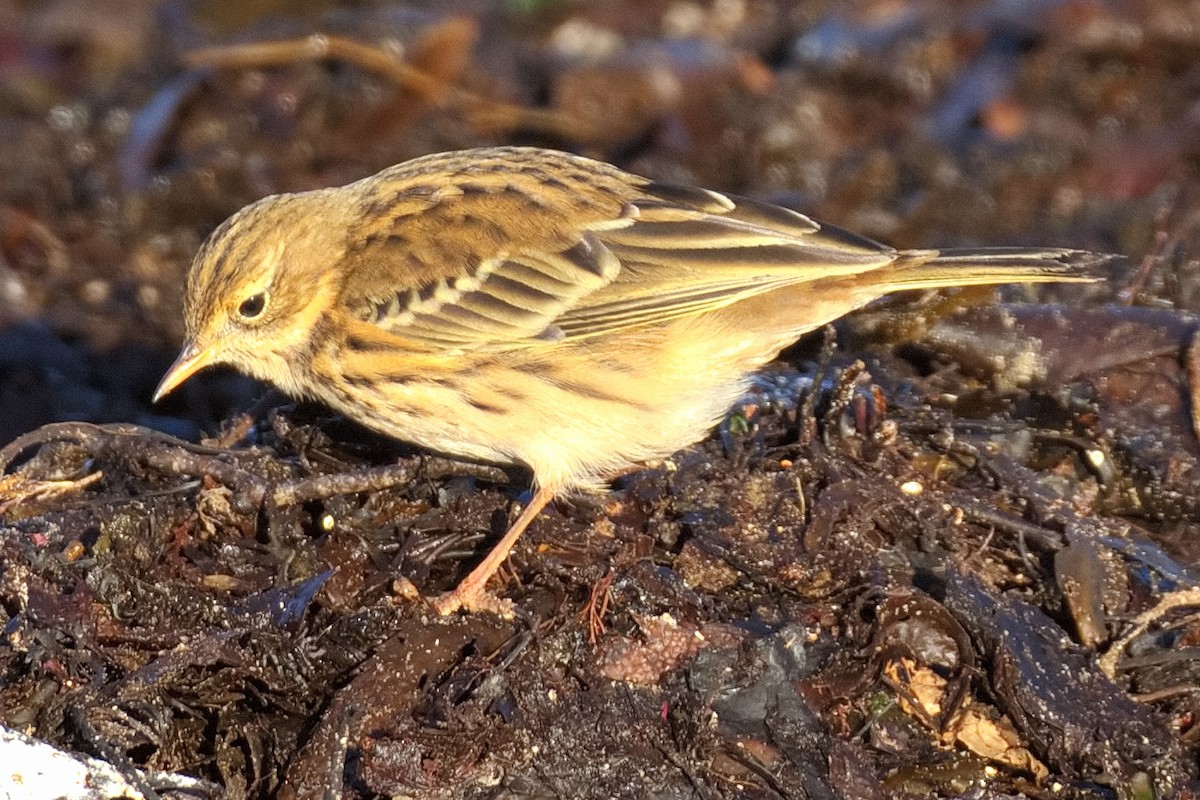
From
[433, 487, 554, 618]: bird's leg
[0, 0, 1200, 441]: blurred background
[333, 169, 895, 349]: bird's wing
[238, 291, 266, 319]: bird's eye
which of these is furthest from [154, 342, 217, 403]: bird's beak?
[0, 0, 1200, 441]: blurred background

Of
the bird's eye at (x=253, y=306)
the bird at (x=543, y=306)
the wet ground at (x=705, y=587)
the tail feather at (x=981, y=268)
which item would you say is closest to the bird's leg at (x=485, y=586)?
the wet ground at (x=705, y=587)

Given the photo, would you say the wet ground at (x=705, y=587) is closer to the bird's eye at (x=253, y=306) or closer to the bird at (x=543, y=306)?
the bird at (x=543, y=306)

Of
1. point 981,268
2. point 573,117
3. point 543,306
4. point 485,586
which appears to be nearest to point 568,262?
point 543,306

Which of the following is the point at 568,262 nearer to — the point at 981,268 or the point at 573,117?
the point at 981,268

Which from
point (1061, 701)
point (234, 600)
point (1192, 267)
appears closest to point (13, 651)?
point (234, 600)

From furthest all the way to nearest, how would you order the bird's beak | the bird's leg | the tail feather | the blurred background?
the blurred background, the bird's beak, the tail feather, the bird's leg

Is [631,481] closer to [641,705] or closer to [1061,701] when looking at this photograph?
[641,705]

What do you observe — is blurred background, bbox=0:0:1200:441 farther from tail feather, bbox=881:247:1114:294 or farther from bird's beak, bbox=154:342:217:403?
tail feather, bbox=881:247:1114:294
